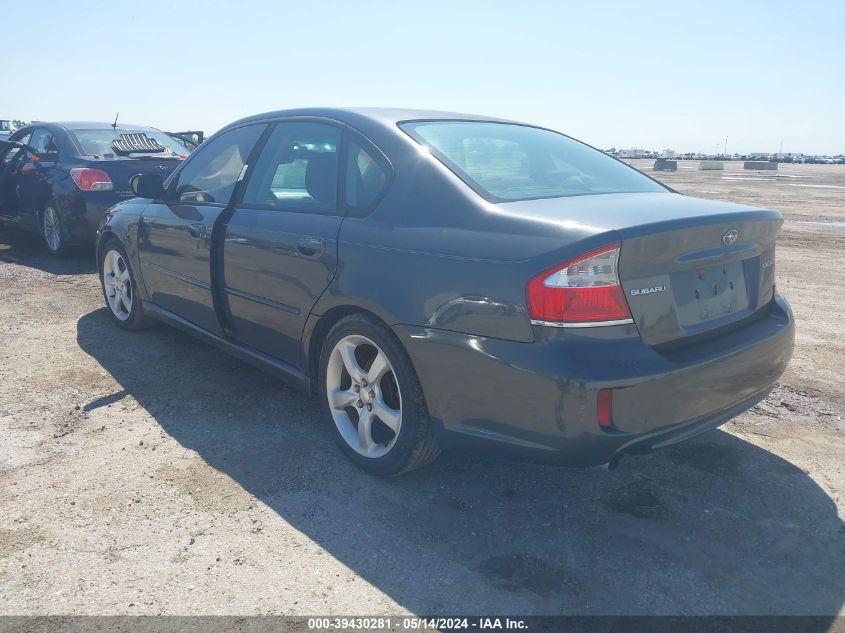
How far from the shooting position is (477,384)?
255cm

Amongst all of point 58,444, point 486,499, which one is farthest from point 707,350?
point 58,444

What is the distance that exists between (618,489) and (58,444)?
2.77m

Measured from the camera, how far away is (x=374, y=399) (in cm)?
308

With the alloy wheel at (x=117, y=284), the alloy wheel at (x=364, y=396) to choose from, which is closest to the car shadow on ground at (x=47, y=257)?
the alloy wheel at (x=117, y=284)

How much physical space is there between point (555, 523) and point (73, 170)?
6862 mm

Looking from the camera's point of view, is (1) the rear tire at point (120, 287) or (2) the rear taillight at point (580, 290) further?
(1) the rear tire at point (120, 287)

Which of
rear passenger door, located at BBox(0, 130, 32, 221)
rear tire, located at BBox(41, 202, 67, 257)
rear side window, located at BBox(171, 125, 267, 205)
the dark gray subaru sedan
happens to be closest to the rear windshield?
the dark gray subaru sedan

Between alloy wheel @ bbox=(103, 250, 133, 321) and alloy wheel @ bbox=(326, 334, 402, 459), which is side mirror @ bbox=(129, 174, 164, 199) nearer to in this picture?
alloy wheel @ bbox=(103, 250, 133, 321)

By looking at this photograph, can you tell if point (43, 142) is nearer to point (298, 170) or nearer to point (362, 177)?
point (298, 170)

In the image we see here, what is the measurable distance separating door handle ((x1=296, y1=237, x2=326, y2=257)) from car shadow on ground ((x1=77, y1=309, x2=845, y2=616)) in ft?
3.26

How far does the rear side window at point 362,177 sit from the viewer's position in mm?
3057

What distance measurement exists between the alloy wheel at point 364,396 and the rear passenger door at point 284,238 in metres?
0.28

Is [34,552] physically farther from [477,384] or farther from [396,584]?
[477,384]

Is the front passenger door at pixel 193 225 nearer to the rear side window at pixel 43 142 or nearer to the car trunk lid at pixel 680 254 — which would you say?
the car trunk lid at pixel 680 254
